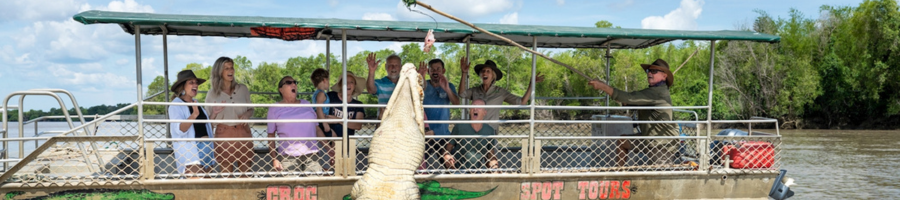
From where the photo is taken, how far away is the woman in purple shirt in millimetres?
4820

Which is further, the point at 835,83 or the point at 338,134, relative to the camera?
the point at 835,83

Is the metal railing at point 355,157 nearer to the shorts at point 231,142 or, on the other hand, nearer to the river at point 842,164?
the shorts at point 231,142

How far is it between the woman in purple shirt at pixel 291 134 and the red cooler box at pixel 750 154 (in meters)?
3.82

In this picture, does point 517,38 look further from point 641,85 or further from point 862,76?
point 862,76

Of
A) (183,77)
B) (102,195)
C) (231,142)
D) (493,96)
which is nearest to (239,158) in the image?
(231,142)

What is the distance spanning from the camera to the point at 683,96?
30.8 metres

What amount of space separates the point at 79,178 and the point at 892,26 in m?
33.9

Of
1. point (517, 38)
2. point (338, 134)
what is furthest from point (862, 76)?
point (338, 134)

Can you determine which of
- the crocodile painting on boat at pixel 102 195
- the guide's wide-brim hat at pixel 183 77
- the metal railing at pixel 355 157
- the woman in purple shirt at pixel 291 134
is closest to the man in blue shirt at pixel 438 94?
the metal railing at pixel 355 157

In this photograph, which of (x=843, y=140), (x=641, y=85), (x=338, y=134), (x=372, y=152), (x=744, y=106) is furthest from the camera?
(x=641, y=85)

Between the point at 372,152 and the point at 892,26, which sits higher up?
the point at 892,26

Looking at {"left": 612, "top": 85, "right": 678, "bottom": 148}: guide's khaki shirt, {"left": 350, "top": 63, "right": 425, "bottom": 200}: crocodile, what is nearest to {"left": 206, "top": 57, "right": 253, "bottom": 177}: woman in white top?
{"left": 350, "top": 63, "right": 425, "bottom": 200}: crocodile

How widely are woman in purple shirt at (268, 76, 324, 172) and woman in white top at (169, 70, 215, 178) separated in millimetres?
538

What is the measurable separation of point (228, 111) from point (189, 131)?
37 centimetres
